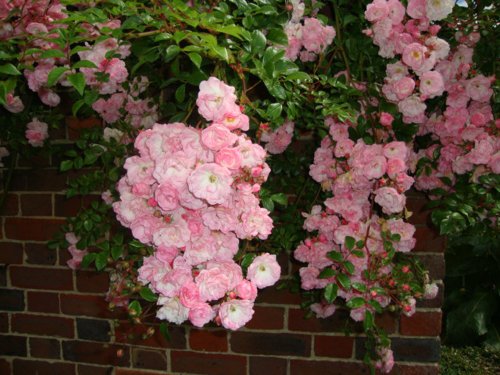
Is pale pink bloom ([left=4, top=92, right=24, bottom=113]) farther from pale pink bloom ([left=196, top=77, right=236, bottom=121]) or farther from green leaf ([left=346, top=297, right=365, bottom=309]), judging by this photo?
green leaf ([left=346, top=297, right=365, bottom=309])

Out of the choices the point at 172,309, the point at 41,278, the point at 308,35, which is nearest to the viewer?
the point at 172,309

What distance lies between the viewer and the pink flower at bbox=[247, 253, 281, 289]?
2.87ft

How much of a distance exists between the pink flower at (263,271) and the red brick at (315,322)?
62 cm

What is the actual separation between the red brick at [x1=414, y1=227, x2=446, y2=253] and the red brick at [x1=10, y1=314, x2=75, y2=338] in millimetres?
1111

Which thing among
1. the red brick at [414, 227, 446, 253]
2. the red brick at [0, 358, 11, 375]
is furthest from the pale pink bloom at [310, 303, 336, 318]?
the red brick at [0, 358, 11, 375]

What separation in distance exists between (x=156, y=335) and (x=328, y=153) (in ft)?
2.58

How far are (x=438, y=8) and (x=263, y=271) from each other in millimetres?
735

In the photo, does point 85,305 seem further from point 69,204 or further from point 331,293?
point 331,293

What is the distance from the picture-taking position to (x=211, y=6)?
1.05 metres

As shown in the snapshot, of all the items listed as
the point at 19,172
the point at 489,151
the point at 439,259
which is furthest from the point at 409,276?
the point at 19,172

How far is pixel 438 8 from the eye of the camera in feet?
3.67

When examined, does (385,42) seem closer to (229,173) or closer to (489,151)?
(489,151)

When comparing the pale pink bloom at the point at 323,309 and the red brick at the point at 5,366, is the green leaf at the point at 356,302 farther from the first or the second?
the red brick at the point at 5,366

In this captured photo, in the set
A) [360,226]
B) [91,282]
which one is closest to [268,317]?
[360,226]
